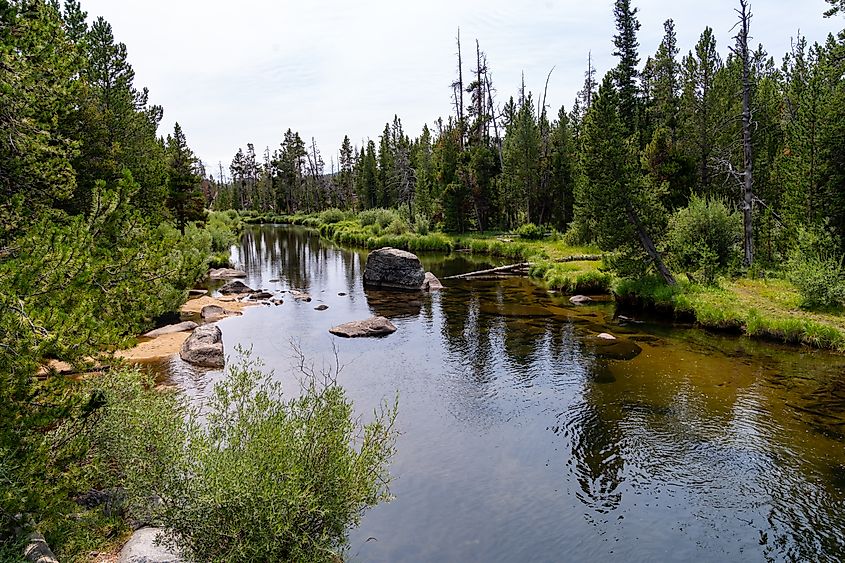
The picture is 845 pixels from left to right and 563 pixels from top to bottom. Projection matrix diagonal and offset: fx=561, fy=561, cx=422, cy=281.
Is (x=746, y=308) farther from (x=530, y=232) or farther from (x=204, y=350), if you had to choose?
(x=530, y=232)

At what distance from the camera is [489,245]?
5409 cm

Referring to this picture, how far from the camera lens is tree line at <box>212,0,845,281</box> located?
27453 millimetres

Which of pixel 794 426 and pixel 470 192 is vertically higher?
pixel 470 192

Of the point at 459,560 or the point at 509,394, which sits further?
the point at 509,394

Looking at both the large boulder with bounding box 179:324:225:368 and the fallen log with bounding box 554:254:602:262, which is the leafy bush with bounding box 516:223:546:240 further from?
the large boulder with bounding box 179:324:225:368

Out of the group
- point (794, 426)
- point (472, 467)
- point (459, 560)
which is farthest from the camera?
point (794, 426)

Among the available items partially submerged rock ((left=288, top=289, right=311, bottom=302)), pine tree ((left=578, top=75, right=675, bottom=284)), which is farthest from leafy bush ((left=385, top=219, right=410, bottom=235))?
pine tree ((left=578, top=75, right=675, bottom=284))

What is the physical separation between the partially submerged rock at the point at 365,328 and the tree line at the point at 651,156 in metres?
11.9

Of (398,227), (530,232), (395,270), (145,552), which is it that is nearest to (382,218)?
(398,227)

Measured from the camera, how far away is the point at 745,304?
24.0 metres

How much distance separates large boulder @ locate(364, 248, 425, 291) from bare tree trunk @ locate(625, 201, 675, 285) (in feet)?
47.6

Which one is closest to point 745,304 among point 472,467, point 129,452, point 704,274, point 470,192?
point 704,274

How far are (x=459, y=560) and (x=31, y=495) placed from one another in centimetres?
694

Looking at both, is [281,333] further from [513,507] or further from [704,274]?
[704,274]
